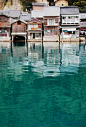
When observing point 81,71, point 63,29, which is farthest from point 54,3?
point 81,71

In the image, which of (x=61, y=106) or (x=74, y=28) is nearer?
(x=61, y=106)

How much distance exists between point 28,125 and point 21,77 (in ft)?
23.8

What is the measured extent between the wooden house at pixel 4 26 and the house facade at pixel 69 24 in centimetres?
1535

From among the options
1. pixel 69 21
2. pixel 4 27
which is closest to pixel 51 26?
pixel 69 21

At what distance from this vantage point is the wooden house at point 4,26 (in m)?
61.6

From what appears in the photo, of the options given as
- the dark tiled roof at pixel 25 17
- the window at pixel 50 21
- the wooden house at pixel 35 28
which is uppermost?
the dark tiled roof at pixel 25 17

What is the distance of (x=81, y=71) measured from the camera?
16.1 meters

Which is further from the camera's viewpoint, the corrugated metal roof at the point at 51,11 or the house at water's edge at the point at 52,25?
the corrugated metal roof at the point at 51,11

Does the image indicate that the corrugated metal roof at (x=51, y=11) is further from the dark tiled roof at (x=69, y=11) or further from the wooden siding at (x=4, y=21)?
the wooden siding at (x=4, y=21)

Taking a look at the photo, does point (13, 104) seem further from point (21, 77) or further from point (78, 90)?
point (21, 77)

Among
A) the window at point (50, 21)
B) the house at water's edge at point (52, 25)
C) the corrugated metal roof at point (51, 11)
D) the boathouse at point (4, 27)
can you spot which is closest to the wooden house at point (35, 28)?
the house at water's edge at point (52, 25)

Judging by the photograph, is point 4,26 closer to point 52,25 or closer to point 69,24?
point 52,25

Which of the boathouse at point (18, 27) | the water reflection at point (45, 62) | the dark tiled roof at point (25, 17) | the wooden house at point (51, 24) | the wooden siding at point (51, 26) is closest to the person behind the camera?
the water reflection at point (45, 62)

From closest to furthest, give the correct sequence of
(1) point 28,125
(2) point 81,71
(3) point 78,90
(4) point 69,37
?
1. (1) point 28,125
2. (3) point 78,90
3. (2) point 81,71
4. (4) point 69,37
